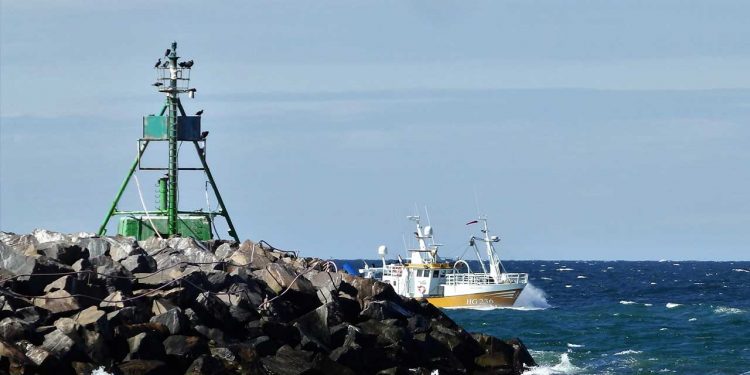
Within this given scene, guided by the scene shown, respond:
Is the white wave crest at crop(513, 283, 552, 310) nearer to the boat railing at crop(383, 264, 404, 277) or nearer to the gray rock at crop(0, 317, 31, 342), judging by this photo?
the boat railing at crop(383, 264, 404, 277)

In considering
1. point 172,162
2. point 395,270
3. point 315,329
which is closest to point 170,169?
point 172,162

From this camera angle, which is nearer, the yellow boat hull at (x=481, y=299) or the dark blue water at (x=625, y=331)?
the dark blue water at (x=625, y=331)

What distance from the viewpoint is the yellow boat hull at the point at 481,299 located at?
2507 inches

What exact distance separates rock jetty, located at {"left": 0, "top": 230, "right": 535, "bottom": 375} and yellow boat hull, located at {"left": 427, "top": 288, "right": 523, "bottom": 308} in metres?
35.3

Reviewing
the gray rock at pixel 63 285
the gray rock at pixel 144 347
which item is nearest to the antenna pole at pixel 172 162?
the gray rock at pixel 63 285

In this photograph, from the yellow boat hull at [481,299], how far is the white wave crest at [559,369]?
1065 inches

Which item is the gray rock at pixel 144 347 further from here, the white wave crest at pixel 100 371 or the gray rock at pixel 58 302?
the gray rock at pixel 58 302

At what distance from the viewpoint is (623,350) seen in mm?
39375

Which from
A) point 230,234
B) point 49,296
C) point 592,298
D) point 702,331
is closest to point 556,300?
point 592,298

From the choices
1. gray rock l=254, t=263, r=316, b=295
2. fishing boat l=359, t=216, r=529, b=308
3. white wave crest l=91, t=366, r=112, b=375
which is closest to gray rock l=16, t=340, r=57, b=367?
white wave crest l=91, t=366, r=112, b=375

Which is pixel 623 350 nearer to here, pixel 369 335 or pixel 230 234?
pixel 230 234

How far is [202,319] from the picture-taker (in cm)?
2278

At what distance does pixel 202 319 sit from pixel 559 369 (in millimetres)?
11930

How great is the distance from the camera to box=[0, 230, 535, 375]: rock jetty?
20703 mm
